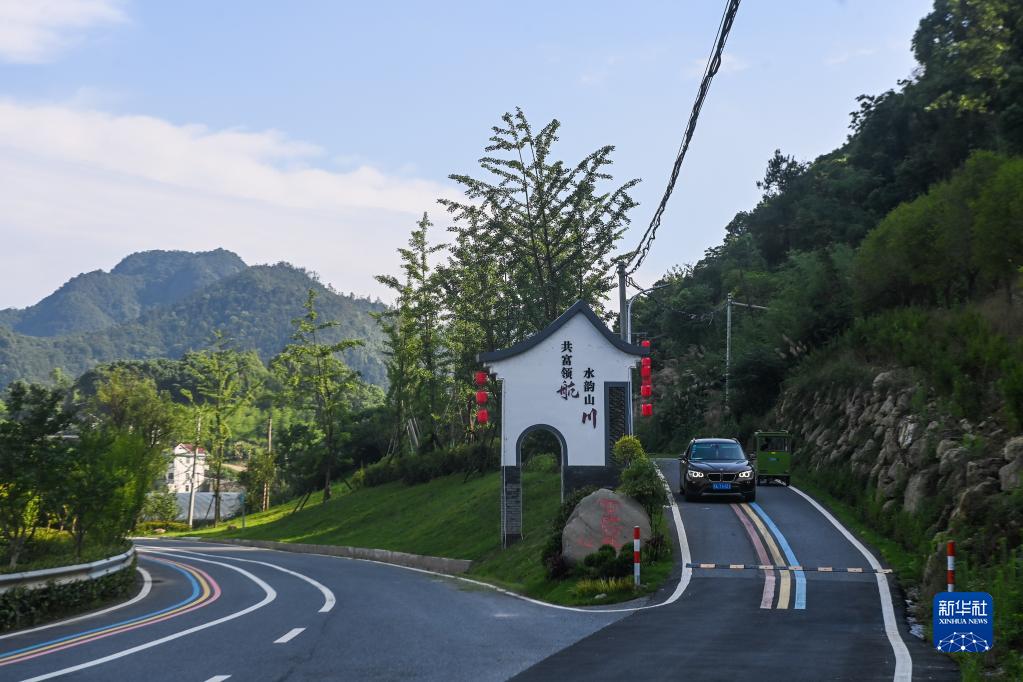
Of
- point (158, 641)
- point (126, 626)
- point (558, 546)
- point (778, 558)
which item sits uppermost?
point (558, 546)

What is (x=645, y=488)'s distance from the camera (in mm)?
24281

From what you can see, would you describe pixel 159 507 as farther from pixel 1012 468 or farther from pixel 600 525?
pixel 1012 468

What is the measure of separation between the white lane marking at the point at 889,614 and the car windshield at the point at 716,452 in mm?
3742

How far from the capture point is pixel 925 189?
59.2 meters

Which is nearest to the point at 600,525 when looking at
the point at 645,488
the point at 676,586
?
the point at 645,488

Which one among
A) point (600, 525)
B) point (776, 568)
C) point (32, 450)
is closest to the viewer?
point (776, 568)

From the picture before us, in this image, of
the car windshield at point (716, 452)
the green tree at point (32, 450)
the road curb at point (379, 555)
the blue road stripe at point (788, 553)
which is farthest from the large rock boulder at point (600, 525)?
the green tree at point (32, 450)

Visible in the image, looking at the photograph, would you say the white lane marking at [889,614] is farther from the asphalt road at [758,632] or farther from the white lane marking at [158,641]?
the white lane marking at [158,641]

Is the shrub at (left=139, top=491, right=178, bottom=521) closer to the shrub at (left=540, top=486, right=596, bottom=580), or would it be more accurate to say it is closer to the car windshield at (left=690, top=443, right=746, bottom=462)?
the car windshield at (left=690, top=443, right=746, bottom=462)

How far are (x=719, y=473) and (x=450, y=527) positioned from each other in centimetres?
1769

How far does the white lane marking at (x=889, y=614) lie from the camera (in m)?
11.5

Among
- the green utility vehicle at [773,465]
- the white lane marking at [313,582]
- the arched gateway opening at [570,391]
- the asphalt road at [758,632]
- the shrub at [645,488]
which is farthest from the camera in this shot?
the green utility vehicle at [773,465]

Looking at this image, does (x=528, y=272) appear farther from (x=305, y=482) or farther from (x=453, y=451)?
(x=305, y=482)

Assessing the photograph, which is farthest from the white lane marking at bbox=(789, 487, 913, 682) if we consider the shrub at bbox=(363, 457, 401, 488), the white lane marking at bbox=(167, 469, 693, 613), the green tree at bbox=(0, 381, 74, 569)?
the shrub at bbox=(363, 457, 401, 488)
